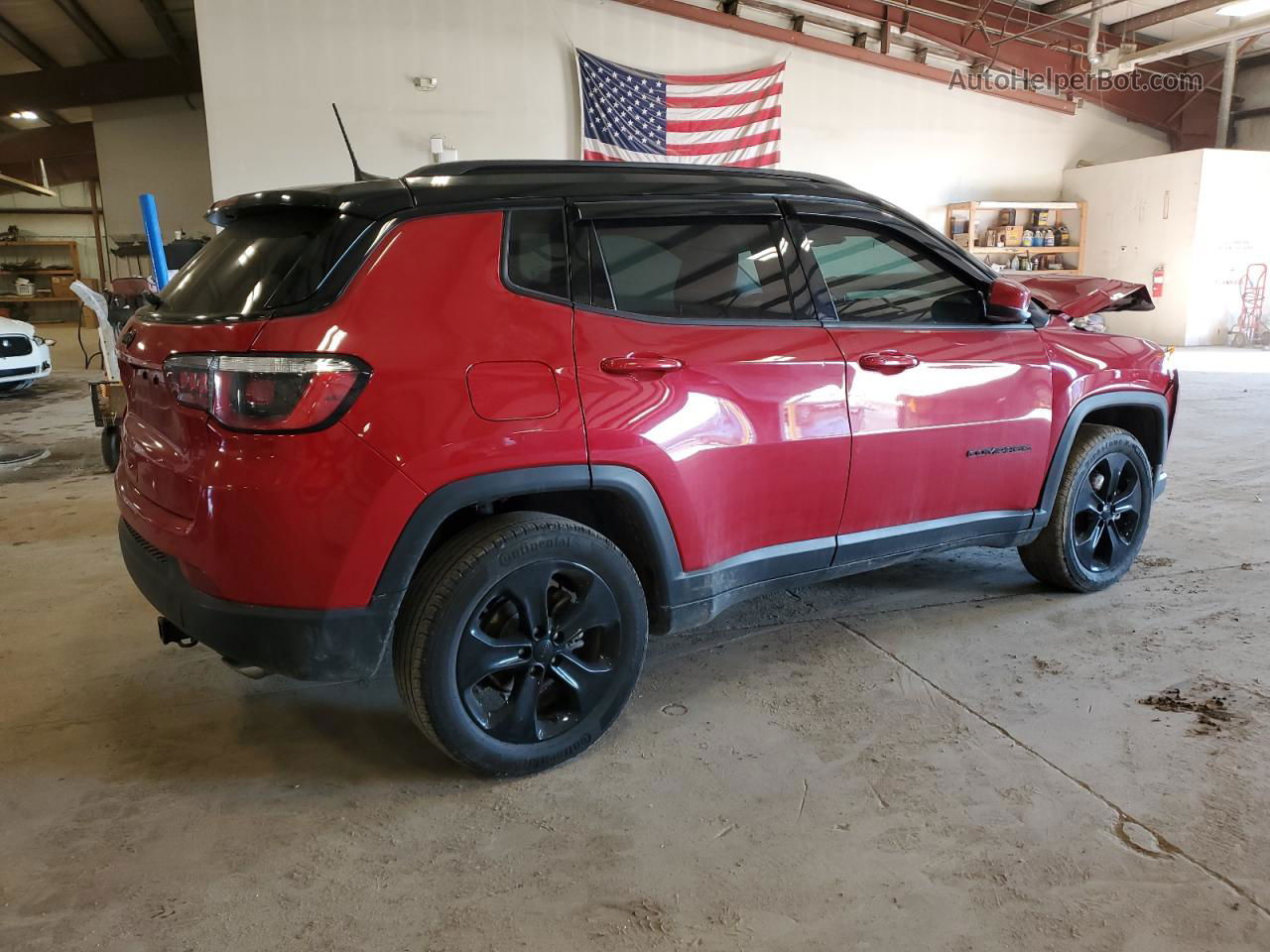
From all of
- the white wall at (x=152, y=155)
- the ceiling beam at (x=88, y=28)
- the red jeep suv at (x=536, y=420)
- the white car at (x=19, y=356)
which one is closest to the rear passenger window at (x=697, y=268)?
the red jeep suv at (x=536, y=420)

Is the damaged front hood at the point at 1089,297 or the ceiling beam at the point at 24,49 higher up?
the ceiling beam at the point at 24,49

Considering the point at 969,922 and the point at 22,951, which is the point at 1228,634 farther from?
the point at 22,951

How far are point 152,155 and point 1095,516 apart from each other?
1672cm

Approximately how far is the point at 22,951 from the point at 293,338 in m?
1.31

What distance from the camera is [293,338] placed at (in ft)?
6.31

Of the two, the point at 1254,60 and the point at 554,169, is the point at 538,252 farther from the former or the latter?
the point at 1254,60

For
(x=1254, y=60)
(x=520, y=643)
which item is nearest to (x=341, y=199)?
(x=520, y=643)

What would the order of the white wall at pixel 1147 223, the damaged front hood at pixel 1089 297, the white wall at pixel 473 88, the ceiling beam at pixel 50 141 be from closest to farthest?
1. the damaged front hood at pixel 1089 297
2. the white wall at pixel 473 88
3. the white wall at pixel 1147 223
4. the ceiling beam at pixel 50 141

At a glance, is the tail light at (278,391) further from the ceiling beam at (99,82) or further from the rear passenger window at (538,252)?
the ceiling beam at (99,82)

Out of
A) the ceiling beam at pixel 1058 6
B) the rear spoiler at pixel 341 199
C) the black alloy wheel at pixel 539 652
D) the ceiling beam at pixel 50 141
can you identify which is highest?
the ceiling beam at pixel 1058 6

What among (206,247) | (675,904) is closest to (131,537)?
(206,247)

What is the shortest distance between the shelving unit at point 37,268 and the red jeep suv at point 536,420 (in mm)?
22357

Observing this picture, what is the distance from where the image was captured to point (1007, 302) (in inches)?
118

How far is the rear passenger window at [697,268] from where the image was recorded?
2416 millimetres
